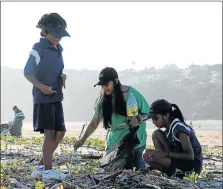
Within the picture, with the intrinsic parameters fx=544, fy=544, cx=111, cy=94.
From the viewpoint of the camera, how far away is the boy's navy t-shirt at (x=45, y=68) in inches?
205

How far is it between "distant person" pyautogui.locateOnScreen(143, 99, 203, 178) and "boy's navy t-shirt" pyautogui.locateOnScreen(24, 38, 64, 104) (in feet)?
3.32

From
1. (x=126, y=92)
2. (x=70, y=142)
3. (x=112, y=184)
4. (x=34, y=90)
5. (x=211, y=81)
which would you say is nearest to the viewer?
(x=112, y=184)

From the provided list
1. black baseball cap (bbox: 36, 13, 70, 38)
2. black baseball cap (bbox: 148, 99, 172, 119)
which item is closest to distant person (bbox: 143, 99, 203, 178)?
black baseball cap (bbox: 148, 99, 172, 119)

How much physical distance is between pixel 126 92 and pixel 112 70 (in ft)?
1.14

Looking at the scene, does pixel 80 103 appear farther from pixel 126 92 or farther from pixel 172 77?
pixel 126 92

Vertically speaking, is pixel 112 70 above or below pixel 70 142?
above

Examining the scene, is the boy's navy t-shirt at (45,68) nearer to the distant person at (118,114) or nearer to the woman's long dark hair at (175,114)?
the distant person at (118,114)

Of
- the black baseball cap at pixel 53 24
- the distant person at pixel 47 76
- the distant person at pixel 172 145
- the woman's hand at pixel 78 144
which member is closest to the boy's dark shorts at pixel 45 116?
the distant person at pixel 47 76

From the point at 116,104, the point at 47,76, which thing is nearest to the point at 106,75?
the point at 116,104

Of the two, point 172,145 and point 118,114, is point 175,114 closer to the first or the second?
point 172,145

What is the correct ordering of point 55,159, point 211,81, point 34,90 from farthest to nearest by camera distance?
point 211,81 → point 55,159 → point 34,90

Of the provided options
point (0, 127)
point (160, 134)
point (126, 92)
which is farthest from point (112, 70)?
point (0, 127)

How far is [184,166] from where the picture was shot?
17.7ft

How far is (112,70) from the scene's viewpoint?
5.63 metres
